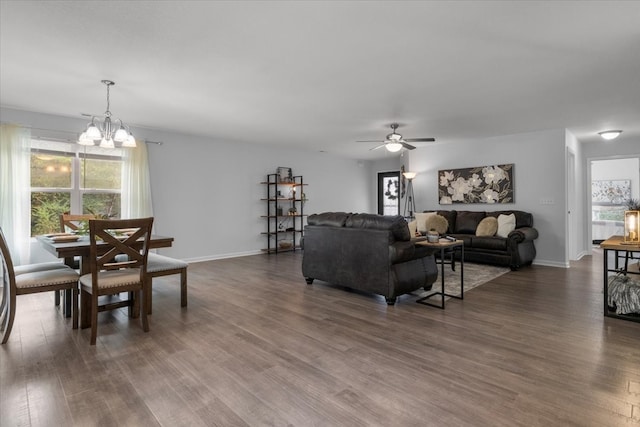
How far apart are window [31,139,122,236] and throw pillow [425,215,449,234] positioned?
18.2ft

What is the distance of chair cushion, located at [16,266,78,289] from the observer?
2783 millimetres

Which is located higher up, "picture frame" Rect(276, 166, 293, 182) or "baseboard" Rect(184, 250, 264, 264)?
"picture frame" Rect(276, 166, 293, 182)

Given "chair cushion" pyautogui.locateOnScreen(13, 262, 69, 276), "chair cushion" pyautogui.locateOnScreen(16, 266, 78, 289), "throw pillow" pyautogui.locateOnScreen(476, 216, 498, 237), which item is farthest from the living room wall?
"throw pillow" pyautogui.locateOnScreen(476, 216, 498, 237)

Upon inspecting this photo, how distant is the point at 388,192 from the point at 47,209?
7858mm

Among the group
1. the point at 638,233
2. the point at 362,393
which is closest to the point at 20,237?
the point at 362,393

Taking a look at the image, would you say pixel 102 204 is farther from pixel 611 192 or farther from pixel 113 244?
pixel 611 192

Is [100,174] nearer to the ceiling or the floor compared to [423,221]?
nearer to the ceiling

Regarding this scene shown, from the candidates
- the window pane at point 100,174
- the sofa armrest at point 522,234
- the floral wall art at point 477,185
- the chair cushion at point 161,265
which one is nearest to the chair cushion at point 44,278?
the chair cushion at point 161,265

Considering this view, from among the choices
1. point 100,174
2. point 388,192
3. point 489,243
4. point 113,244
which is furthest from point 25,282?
point 388,192

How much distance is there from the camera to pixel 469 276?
4.94 metres

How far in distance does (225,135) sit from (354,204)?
447 centimetres

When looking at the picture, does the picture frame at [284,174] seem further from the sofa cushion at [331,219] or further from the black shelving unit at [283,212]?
the sofa cushion at [331,219]

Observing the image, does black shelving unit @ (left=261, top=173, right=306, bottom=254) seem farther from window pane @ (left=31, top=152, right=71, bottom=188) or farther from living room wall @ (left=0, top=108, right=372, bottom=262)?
window pane @ (left=31, top=152, right=71, bottom=188)

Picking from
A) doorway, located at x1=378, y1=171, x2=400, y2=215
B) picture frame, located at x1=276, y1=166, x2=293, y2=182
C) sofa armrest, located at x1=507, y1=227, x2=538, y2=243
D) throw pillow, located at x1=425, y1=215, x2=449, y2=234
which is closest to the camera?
sofa armrest, located at x1=507, y1=227, x2=538, y2=243
